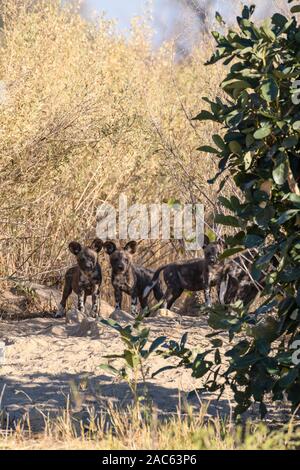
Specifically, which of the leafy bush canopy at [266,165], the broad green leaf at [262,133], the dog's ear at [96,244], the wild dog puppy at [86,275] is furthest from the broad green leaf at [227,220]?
the dog's ear at [96,244]

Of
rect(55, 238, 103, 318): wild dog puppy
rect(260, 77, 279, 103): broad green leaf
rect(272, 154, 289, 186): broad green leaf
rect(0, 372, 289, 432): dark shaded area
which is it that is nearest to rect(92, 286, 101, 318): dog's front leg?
rect(55, 238, 103, 318): wild dog puppy

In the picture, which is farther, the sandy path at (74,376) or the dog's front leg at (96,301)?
the dog's front leg at (96,301)

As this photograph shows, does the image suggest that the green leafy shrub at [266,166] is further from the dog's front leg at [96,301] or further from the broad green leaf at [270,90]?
the dog's front leg at [96,301]

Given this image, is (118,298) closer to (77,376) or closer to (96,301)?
(96,301)

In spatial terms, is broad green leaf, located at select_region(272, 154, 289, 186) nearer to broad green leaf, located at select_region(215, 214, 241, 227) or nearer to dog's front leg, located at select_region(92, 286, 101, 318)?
broad green leaf, located at select_region(215, 214, 241, 227)

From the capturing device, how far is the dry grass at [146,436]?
14.0 feet

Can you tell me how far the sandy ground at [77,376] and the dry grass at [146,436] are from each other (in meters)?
0.25

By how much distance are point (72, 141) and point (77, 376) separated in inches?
147

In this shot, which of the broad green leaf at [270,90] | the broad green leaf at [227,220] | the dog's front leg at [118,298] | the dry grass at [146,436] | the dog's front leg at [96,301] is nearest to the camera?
the dry grass at [146,436]

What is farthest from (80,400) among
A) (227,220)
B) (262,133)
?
(262,133)

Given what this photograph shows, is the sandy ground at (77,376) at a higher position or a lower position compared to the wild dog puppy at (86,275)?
lower

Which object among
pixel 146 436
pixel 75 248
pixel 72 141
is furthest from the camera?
pixel 75 248

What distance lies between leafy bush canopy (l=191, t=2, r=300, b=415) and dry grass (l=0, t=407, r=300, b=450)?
0.28m

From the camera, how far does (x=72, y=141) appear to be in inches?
367
